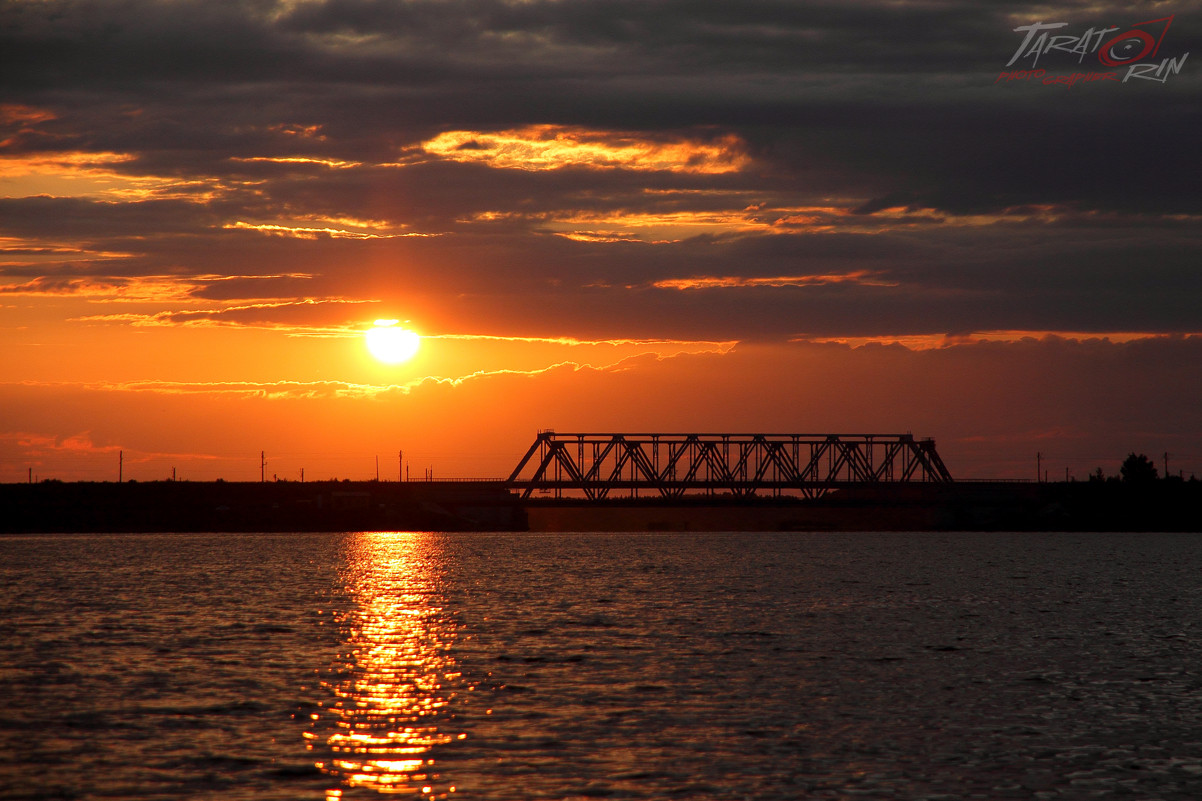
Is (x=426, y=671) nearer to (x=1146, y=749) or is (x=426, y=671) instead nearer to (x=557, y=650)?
(x=557, y=650)

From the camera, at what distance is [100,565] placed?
123 m

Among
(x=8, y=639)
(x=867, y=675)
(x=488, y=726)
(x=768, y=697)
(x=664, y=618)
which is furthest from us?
(x=664, y=618)

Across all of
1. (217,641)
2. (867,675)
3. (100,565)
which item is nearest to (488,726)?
(867,675)

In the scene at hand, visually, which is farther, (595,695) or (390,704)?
(595,695)

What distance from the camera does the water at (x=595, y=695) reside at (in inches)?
1087

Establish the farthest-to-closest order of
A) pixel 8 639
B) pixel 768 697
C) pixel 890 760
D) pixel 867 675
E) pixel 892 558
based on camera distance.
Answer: pixel 892 558, pixel 8 639, pixel 867 675, pixel 768 697, pixel 890 760

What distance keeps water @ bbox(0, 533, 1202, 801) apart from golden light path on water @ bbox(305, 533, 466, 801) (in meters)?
0.12

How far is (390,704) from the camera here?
3700 centimetres

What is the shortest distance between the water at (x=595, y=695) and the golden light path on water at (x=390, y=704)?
12 centimetres

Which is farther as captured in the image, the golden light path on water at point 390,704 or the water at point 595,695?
the golden light path on water at point 390,704

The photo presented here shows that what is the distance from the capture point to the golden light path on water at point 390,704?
1096 inches

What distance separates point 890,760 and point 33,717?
22146 millimetres

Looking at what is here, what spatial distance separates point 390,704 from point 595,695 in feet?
19.7

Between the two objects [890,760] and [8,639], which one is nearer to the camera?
[890,760]
